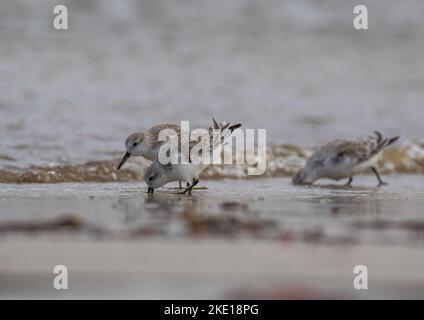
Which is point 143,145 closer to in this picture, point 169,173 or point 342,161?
point 169,173

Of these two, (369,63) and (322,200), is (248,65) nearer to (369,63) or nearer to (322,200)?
(369,63)

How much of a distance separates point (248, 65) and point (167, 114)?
3956 mm

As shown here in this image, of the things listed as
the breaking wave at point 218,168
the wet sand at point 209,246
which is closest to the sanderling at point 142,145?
the wet sand at point 209,246

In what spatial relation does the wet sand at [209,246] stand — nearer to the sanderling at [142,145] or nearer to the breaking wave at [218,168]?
the sanderling at [142,145]

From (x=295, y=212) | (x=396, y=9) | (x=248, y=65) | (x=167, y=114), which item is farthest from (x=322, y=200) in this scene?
(x=396, y=9)

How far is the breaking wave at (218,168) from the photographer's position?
8.99 meters

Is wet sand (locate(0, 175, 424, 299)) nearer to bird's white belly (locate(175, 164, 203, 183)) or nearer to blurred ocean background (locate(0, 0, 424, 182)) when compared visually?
bird's white belly (locate(175, 164, 203, 183))

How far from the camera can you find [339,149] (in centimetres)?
991

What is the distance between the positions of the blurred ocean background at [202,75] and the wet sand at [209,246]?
8.62 feet

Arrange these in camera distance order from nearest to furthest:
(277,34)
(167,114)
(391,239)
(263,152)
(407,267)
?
1. (407,267)
2. (391,239)
3. (263,152)
4. (167,114)
5. (277,34)

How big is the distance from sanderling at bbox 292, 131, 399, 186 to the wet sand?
6.57ft

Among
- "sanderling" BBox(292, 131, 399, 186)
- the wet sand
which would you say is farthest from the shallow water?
"sanderling" BBox(292, 131, 399, 186)

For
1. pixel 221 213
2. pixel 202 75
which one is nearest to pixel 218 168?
pixel 221 213

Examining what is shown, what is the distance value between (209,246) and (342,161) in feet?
15.3
